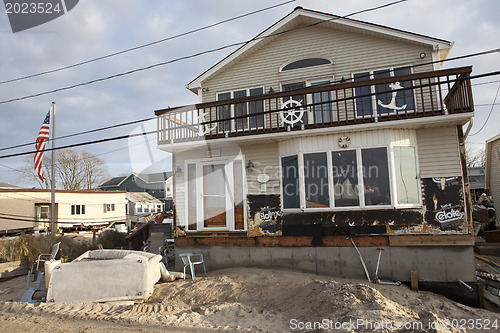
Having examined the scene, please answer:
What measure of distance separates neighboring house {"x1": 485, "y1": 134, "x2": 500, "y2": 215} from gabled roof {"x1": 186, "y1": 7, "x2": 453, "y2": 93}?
12.1m

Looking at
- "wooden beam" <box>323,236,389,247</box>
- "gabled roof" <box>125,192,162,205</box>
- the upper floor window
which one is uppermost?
the upper floor window

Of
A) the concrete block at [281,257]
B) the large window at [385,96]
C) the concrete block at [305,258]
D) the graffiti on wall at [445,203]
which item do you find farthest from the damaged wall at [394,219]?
the large window at [385,96]

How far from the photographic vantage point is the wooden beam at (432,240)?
7.57 metres

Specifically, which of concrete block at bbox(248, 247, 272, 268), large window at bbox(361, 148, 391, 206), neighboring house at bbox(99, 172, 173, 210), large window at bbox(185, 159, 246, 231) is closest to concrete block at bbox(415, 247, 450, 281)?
large window at bbox(361, 148, 391, 206)

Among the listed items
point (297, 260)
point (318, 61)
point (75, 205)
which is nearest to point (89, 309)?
point (297, 260)

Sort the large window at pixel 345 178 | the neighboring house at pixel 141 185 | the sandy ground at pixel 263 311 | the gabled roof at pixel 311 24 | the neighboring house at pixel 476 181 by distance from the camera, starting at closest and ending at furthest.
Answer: the sandy ground at pixel 263 311 < the large window at pixel 345 178 < the gabled roof at pixel 311 24 < the neighboring house at pixel 476 181 < the neighboring house at pixel 141 185

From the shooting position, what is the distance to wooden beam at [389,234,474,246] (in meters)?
7.57

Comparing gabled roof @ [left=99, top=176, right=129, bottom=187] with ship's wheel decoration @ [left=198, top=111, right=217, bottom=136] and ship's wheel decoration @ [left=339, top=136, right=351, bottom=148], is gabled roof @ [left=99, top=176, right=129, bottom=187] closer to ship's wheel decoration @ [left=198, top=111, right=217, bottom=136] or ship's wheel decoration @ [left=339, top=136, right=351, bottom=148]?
ship's wheel decoration @ [left=198, top=111, right=217, bottom=136]

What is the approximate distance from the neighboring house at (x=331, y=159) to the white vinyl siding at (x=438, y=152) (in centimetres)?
3

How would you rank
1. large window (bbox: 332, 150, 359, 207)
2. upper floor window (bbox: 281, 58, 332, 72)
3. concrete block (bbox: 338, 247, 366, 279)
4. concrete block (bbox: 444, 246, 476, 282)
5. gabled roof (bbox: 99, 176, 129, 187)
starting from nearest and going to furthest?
1. concrete block (bbox: 444, 246, 476, 282)
2. concrete block (bbox: 338, 247, 366, 279)
3. large window (bbox: 332, 150, 359, 207)
4. upper floor window (bbox: 281, 58, 332, 72)
5. gabled roof (bbox: 99, 176, 129, 187)

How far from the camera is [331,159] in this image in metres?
8.55

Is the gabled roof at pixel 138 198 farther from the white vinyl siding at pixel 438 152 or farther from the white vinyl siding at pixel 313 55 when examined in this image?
the white vinyl siding at pixel 438 152

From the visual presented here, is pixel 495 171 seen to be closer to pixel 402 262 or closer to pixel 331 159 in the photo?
pixel 402 262

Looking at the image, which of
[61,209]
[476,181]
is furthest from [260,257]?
[476,181]
